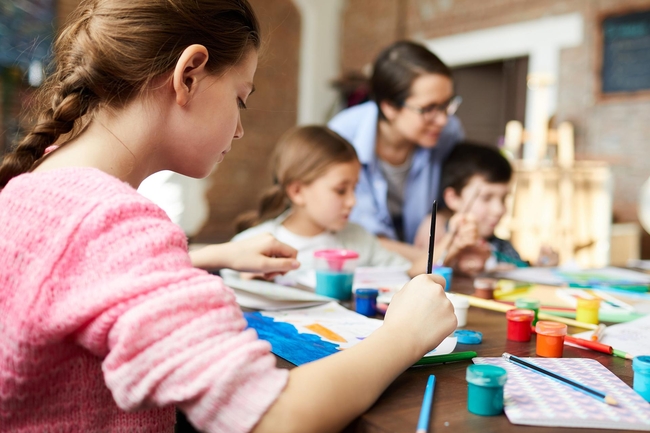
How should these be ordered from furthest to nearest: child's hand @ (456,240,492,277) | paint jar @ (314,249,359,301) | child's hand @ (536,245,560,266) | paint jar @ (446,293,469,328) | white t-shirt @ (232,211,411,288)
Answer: child's hand @ (536,245,560,266) < white t-shirt @ (232,211,411,288) < child's hand @ (456,240,492,277) < paint jar @ (314,249,359,301) < paint jar @ (446,293,469,328)

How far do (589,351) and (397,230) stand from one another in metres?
1.52

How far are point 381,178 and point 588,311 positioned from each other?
126cm

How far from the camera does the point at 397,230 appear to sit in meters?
2.40

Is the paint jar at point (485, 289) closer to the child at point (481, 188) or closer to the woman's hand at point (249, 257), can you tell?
the woman's hand at point (249, 257)

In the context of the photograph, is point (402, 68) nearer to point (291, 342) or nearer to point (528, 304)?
point (528, 304)

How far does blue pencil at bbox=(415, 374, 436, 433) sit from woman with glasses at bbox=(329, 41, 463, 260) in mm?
1287

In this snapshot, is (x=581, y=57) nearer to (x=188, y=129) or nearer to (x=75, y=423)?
(x=188, y=129)

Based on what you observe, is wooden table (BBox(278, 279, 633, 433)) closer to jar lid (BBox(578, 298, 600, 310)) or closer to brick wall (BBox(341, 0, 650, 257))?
jar lid (BBox(578, 298, 600, 310))

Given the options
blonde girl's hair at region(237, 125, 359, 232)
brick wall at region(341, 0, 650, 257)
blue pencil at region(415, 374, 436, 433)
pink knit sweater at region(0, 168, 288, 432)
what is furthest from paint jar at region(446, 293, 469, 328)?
brick wall at region(341, 0, 650, 257)

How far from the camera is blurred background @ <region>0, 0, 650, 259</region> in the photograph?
3.95 meters

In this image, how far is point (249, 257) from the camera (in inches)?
46.0

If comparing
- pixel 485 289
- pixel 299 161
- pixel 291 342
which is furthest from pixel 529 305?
pixel 299 161

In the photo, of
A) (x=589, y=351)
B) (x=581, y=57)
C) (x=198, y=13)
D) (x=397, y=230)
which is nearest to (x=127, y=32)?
(x=198, y=13)

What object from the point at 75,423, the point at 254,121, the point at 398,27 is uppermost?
the point at 398,27
